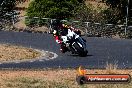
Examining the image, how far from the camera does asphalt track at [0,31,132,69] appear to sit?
2152 cm

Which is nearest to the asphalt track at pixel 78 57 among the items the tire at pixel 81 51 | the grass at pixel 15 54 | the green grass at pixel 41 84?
the tire at pixel 81 51

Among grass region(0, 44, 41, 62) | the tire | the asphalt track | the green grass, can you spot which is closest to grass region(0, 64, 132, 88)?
the green grass

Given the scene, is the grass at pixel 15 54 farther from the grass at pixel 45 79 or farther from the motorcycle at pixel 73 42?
the grass at pixel 45 79

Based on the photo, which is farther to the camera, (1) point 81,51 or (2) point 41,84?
(1) point 81,51

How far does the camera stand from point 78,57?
82.3ft

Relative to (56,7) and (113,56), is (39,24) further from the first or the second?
(113,56)

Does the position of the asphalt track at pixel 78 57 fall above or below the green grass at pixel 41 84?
below

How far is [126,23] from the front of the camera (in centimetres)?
4016

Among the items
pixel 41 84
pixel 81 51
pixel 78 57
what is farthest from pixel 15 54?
pixel 41 84

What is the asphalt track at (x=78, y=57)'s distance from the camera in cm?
2152

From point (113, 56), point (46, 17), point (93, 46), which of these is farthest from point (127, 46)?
point (46, 17)

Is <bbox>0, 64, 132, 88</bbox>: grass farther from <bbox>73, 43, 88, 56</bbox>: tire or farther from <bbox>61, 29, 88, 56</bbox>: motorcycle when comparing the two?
<bbox>61, 29, 88, 56</bbox>: motorcycle

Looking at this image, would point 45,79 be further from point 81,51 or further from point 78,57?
point 81,51

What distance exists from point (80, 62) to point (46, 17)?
21637 millimetres
